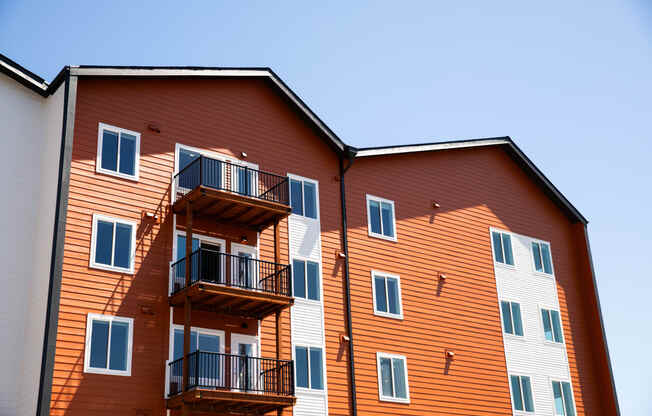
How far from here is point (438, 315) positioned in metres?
34.7

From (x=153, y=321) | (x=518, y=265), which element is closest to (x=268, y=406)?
(x=153, y=321)

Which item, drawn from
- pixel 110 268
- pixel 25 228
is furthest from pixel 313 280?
pixel 25 228

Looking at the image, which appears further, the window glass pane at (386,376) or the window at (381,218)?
the window at (381,218)

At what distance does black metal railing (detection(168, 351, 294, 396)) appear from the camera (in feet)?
86.1

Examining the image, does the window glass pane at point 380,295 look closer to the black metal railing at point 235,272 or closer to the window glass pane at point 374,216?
the window glass pane at point 374,216

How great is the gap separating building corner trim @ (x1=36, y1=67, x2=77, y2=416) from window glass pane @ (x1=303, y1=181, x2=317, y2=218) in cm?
983

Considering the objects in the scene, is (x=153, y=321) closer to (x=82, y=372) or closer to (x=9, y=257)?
(x=82, y=372)

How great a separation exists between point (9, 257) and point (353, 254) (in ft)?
43.6

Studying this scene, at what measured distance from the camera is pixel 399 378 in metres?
32.2

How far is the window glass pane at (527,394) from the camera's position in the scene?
1420 inches

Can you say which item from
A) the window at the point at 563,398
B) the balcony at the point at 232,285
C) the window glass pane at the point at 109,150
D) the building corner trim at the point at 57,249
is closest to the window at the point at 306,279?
the balcony at the point at 232,285

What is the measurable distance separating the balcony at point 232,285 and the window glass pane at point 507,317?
12116mm

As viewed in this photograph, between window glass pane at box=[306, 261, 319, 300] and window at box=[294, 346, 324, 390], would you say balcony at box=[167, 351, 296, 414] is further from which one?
window glass pane at box=[306, 261, 319, 300]

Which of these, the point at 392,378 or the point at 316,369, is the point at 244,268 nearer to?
the point at 316,369
